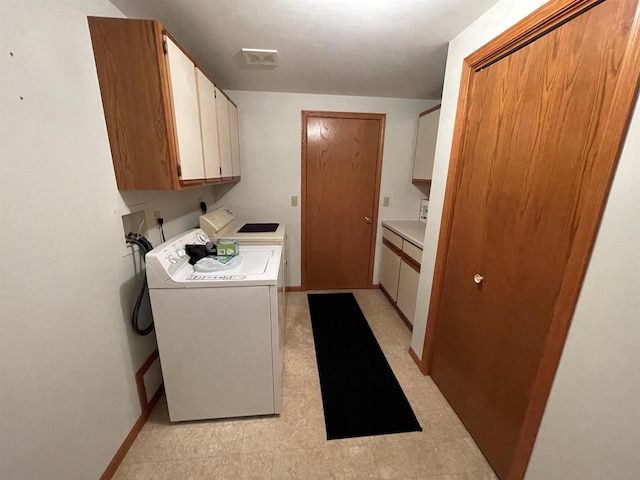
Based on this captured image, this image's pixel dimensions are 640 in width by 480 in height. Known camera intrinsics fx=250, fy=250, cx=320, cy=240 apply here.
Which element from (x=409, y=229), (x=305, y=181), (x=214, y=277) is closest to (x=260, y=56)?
(x=305, y=181)

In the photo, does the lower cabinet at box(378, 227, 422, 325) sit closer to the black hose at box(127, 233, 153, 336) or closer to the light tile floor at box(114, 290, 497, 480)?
the light tile floor at box(114, 290, 497, 480)

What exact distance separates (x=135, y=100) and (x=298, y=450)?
1915 mm

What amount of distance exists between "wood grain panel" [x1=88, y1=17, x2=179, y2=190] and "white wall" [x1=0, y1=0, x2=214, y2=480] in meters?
0.04

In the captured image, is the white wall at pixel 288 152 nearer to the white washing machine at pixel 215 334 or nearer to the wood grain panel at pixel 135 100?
the white washing machine at pixel 215 334

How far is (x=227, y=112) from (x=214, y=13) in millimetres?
895

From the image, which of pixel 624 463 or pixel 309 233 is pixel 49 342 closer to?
pixel 624 463

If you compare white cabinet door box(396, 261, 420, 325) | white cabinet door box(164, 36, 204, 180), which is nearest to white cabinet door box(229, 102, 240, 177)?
white cabinet door box(164, 36, 204, 180)

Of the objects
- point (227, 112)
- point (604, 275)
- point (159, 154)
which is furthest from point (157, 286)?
point (604, 275)

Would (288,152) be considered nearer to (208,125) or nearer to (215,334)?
(208,125)

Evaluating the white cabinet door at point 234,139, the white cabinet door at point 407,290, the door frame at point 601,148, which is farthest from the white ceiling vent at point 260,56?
the white cabinet door at point 407,290

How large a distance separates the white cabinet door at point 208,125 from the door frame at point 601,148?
1527 millimetres

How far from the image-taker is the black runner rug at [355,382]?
148cm

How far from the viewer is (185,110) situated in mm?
1320

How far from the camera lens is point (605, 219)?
76 cm
